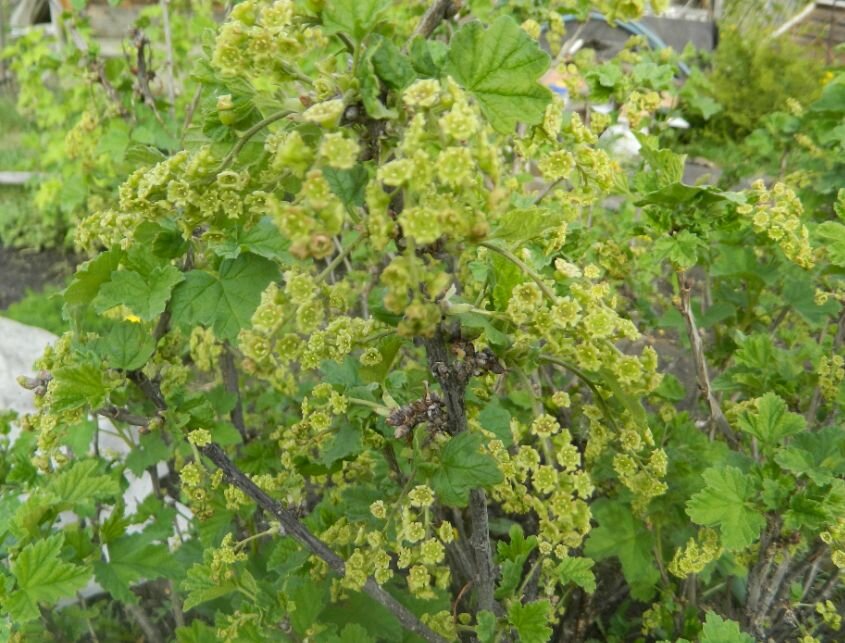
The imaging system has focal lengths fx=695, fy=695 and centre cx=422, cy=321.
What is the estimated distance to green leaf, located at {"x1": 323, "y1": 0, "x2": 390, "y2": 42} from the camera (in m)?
0.86

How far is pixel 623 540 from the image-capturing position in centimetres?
186

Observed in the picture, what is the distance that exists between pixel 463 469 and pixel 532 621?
0.38 meters

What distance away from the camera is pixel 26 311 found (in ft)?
8.89

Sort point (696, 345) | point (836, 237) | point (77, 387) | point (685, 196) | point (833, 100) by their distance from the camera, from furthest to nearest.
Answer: point (833, 100) < point (696, 345) < point (836, 237) < point (685, 196) < point (77, 387)

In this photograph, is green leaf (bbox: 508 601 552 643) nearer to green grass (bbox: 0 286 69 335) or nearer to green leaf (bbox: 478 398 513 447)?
green leaf (bbox: 478 398 513 447)

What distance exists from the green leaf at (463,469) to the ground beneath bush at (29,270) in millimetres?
5278

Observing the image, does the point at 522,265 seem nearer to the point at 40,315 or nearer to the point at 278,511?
the point at 278,511

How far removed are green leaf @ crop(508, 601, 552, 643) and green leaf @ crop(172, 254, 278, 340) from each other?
729 millimetres

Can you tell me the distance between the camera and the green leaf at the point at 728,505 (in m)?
1.39

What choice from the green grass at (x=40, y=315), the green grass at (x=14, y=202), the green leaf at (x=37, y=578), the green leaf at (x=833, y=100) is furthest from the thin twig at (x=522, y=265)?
the green grass at (x=14, y=202)

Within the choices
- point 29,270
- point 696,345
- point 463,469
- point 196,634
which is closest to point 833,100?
point 696,345

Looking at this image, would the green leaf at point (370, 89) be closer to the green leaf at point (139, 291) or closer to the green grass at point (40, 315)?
the green leaf at point (139, 291)

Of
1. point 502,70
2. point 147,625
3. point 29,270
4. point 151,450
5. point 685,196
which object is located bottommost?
point 29,270

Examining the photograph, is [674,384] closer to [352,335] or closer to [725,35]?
[352,335]
